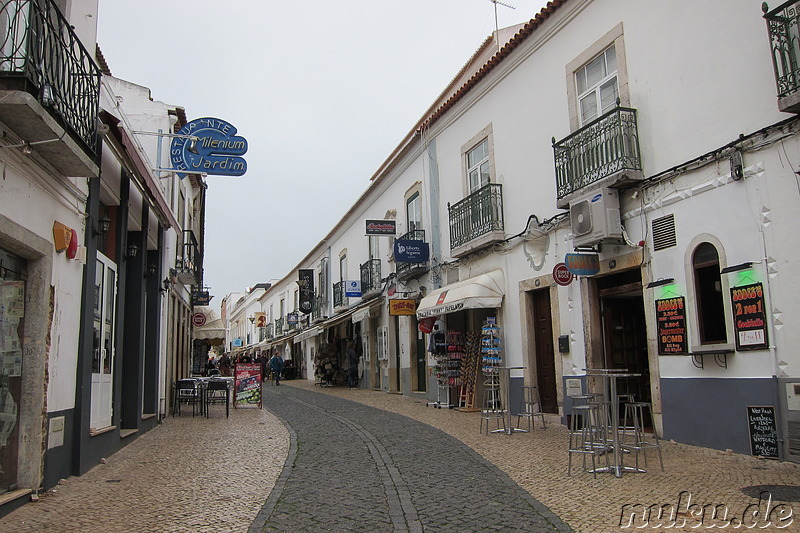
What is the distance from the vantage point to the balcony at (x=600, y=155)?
9016mm

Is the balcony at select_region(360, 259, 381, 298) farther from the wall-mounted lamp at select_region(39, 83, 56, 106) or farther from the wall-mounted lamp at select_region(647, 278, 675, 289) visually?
the wall-mounted lamp at select_region(39, 83, 56, 106)

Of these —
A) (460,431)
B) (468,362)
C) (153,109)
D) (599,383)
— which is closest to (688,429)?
(599,383)

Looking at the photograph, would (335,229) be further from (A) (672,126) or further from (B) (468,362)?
(A) (672,126)

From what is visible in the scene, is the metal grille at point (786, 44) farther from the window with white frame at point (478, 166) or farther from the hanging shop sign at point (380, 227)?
the hanging shop sign at point (380, 227)

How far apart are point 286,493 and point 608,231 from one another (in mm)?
5559

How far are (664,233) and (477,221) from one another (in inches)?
204

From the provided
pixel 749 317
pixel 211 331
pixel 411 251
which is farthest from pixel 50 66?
pixel 211 331

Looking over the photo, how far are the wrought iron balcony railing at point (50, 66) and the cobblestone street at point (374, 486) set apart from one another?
336 cm

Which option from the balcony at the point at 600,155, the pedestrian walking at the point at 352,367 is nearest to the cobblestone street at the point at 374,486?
the balcony at the point at 600,155

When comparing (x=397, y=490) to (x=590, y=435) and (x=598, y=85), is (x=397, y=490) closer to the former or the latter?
(x=590, y=435)

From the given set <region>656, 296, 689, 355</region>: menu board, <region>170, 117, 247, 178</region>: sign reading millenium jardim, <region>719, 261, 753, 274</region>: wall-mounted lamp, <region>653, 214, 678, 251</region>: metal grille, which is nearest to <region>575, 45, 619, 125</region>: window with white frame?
<region>653, 214, 678, 251</region>: metal grille

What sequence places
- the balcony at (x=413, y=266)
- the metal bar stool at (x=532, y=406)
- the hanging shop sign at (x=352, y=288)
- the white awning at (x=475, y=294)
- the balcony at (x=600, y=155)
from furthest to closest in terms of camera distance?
Answer: the hanging shop sign at (x=352, y=288)
the balcony at (x=413, y=266)
the white awning at (x=475, y=294)
the metal bar stool at (x=532, y=406)
the balcony at (x=600, y=155)

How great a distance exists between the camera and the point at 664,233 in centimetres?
862

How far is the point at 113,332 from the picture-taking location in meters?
8.76
